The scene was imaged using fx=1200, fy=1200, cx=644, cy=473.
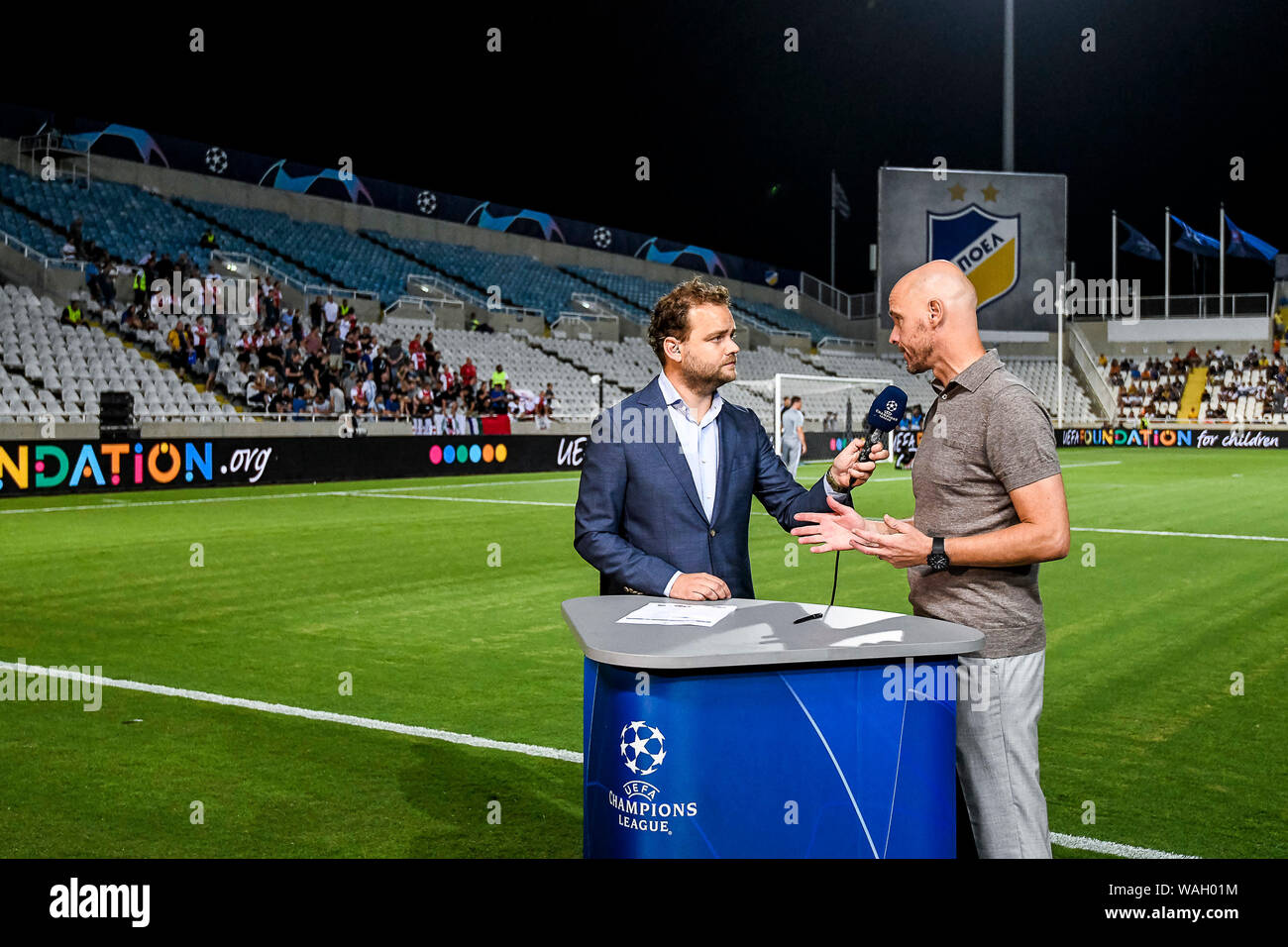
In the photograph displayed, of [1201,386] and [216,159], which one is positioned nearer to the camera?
[216,159]

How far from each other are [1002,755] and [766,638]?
0.81 metres

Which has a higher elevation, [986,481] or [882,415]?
[882,415]

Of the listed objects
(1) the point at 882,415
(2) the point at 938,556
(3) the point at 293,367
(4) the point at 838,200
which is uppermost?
(4) the point at 838,200

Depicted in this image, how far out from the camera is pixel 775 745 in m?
2.78

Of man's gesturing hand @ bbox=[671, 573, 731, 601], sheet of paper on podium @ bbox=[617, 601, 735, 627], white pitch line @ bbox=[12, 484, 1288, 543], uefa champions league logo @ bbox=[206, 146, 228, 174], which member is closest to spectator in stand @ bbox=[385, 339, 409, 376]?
white pitch line @ bbox=[12, 484, 1288, 543]

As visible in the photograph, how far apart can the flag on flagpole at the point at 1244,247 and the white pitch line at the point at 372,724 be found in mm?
62600

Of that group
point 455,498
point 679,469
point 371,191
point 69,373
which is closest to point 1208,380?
point 371,191

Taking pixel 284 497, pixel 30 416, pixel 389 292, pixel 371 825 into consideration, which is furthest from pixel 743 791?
pixel 389 292

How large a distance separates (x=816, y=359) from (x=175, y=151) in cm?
2888

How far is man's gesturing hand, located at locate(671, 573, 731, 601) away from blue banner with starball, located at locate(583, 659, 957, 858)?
0.89 metres

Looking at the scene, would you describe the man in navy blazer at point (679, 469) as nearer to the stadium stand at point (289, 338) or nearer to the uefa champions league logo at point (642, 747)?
the uefa champions league logo at point (642, 747)

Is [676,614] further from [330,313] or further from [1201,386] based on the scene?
[1201,386]

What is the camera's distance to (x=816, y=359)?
5581 cm

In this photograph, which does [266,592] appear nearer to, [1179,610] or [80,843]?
[80,843]
